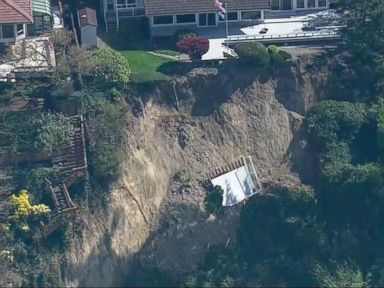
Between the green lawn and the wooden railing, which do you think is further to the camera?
the wooden railing

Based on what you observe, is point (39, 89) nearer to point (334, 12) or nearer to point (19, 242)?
point (19, 242)

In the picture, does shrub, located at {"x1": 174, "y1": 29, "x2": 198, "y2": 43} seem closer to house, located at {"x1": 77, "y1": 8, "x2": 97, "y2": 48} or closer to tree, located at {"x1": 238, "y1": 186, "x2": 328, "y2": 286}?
house, located at {"x1": 77, "y1": 8, "x2": 97, "y2": 48}

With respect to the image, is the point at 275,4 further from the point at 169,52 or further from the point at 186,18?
the point at 169,52

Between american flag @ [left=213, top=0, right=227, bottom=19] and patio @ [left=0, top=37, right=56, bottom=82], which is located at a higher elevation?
american flag @ [left=213, top=0, right=227, bottom=19]

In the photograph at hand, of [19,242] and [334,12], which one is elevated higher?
[334,12]

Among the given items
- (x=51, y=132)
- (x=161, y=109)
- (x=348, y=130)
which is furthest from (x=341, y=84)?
(x=51, y=132)

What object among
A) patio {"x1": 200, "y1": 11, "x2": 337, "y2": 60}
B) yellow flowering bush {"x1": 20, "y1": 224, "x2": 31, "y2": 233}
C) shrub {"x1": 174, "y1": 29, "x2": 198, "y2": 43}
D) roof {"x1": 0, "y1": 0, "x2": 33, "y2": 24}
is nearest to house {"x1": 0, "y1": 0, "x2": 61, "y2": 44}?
roof {"x1": 0, "y1": 0, "x2": 33, "y2": 24}
